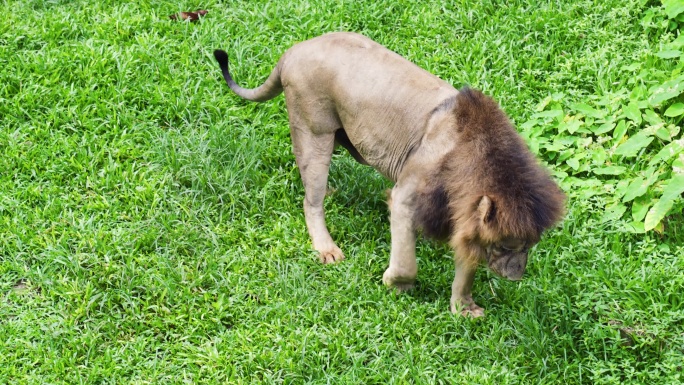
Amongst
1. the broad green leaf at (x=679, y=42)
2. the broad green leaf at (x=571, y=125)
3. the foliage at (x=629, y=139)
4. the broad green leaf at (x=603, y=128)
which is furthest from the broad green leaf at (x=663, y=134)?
the broad green leaf at (x=679, y=42)

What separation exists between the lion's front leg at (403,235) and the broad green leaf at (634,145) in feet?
5.44

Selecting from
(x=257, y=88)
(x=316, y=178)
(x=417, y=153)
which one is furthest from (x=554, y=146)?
(x=257, y=88)

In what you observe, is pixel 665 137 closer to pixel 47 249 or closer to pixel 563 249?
pixel 563 249

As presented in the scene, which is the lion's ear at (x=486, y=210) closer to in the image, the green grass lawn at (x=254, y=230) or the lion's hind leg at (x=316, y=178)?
the green grass lawn at (x=254, y=230)

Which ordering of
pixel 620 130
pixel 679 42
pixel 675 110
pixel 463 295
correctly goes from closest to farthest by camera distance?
pixel 463 295
pixel 675 110
pixel 620 130
pixel 679 42

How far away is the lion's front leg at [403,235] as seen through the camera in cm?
528

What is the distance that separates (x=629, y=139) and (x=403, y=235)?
1819mm

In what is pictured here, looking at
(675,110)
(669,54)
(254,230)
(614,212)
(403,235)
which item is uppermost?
(669,54)

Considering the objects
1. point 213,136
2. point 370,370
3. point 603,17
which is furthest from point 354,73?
point 603,17

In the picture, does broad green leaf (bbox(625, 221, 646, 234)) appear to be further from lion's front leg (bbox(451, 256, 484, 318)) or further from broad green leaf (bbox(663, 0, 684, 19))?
broad green leaf (bbox(663, 0, 684, 19))

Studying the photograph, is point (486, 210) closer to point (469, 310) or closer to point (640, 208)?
point (469, 310)

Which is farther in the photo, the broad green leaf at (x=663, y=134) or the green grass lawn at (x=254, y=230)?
the broad green leaf at (x=663, y=134)

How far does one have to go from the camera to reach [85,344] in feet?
16.9

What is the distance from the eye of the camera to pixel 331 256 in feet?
19.2
